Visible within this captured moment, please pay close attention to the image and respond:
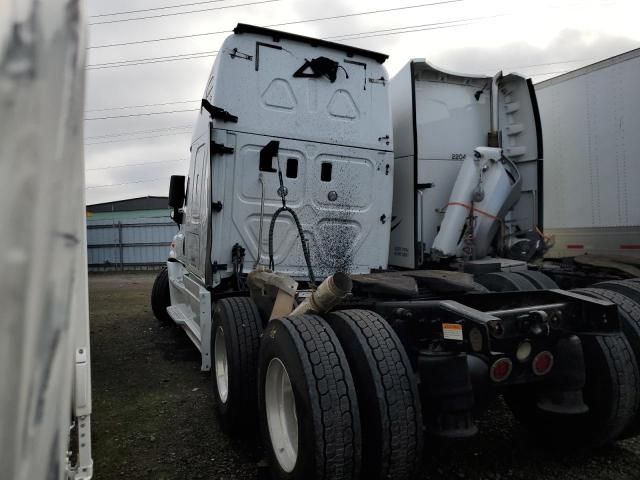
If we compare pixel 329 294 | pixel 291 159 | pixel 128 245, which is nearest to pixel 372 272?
pixel 291 159

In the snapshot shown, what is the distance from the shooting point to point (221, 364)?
4055 mm

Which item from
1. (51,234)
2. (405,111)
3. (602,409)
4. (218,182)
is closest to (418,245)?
(405,111)

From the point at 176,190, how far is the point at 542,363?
4.95 meters

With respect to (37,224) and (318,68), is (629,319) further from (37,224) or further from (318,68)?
(318,68)

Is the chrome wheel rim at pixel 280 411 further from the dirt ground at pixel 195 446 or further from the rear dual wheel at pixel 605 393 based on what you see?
the rear dual wheel at pixel 605 393

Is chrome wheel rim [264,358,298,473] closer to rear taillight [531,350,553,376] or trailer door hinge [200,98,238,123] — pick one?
rear taillight [531,350,553,376]

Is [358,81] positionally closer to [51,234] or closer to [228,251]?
[228,251]

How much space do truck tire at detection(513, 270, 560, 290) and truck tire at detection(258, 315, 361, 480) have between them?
2.69 metres

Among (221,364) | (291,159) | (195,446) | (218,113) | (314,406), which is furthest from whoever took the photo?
(291,159)

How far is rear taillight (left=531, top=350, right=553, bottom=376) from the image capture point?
2.52 metres

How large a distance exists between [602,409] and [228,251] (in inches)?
124

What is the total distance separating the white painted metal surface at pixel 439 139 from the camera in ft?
17.2

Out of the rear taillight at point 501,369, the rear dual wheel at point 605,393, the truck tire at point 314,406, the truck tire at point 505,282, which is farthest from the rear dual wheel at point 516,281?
the truck tire at point 314,406

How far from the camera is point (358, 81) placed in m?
4.88
